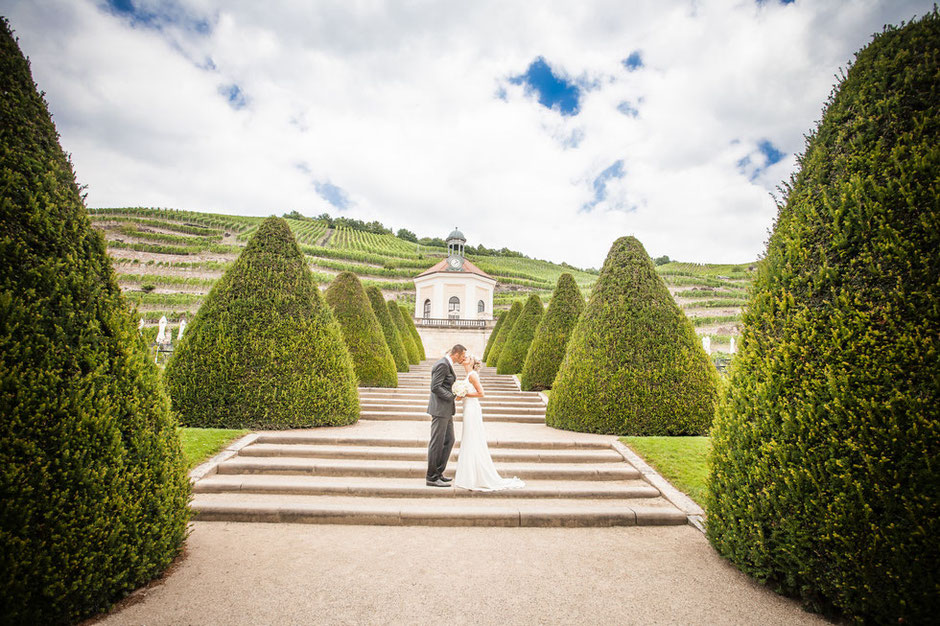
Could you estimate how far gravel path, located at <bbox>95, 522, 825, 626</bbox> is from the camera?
11.0 ft

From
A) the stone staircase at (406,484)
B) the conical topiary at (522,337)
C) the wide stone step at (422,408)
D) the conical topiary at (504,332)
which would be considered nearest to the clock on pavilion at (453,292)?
the conical topiary at (504,332)

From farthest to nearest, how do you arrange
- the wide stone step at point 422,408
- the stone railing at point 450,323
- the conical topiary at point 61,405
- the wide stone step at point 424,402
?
the stone railing at point 450,323 → the wide stone step at point 424,402 → the wide stone step at point 422,408 → the conical topiary at point 61,405

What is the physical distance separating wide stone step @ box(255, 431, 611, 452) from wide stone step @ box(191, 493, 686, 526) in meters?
2.07

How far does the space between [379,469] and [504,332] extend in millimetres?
17518

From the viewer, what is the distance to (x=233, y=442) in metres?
7.43

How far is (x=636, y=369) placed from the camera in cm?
862

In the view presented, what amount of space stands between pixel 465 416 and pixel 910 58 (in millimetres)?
5738

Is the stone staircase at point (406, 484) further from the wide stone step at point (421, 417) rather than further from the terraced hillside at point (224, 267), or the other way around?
the terraced hillside at point (224, 267)

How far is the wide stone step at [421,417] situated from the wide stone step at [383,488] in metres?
4.13

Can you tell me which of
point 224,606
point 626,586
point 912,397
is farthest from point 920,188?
point 224,606

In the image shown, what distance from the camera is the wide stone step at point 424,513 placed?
525cm

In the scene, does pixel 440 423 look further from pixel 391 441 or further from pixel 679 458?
pixel 679 458

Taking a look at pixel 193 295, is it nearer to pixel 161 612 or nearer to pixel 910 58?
pixel 161 612

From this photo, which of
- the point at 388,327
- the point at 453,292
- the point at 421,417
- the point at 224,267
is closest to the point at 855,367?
the point at 421,417
